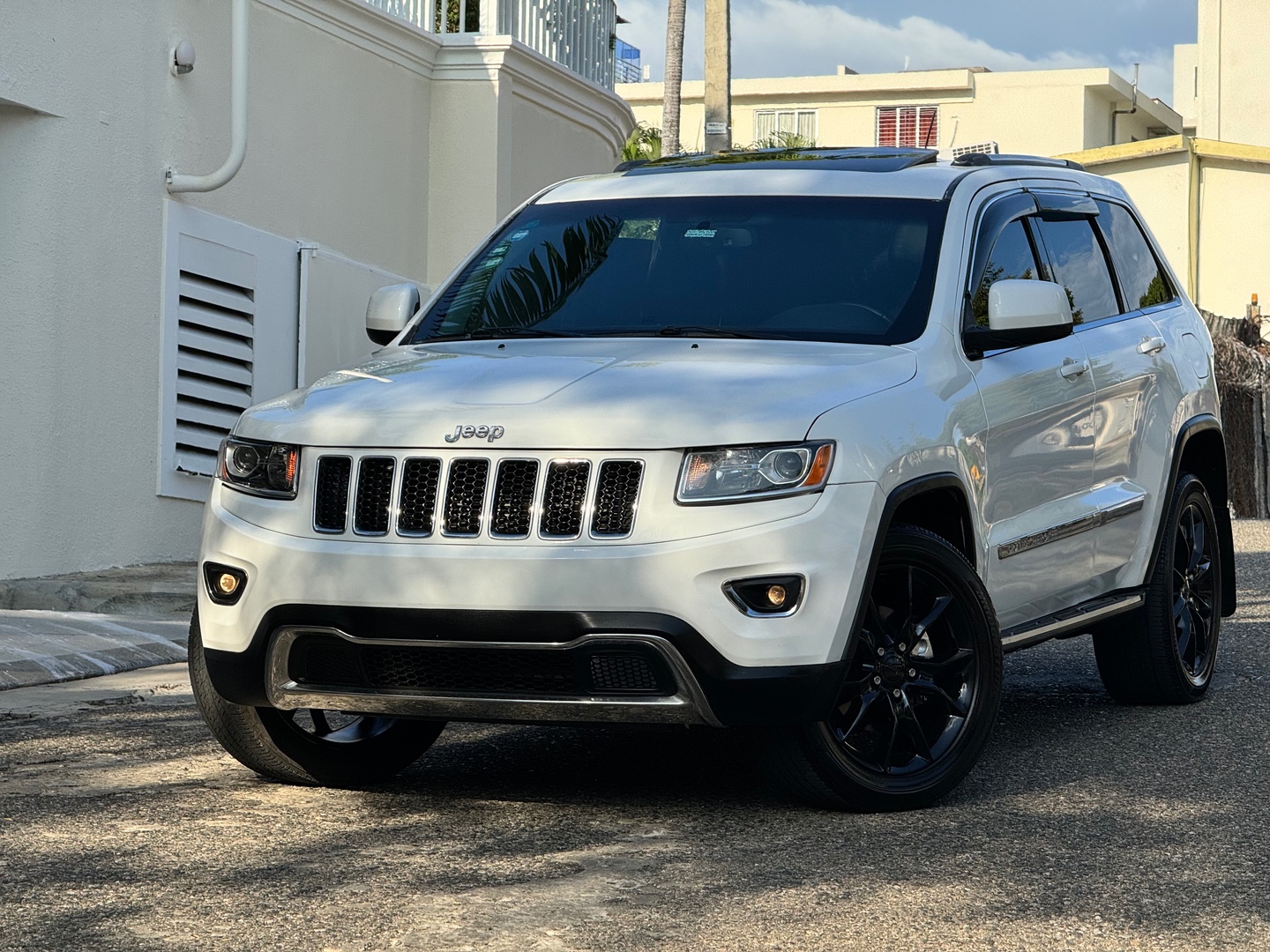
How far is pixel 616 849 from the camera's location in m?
4.80

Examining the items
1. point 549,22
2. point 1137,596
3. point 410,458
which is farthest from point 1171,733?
point 549,22

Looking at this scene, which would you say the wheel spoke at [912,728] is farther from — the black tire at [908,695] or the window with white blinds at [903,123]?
the window with white blinds at [903,123]

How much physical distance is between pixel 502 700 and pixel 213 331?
24.6ft

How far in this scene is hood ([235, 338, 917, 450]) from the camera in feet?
16.0

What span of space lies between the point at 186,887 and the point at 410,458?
122 cm

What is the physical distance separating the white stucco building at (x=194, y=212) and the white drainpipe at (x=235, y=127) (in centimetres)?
11

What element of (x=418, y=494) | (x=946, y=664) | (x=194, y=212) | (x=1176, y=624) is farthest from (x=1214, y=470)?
(x=194, y=212)

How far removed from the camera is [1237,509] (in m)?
21.3

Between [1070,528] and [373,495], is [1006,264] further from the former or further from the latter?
[373,495]

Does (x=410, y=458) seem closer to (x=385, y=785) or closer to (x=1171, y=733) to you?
(x=385, y=785)

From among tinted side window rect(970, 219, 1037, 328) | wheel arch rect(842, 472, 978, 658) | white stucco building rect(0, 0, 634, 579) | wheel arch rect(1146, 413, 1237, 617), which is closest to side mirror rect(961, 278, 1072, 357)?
tinted side window rect(970, 219, 1037, 328)

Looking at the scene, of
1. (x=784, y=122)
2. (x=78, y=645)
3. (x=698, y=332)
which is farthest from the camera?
(x=784, y=122)

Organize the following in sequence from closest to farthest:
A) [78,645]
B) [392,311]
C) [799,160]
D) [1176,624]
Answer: [392,311] < [799,160] < [1176,624] < [78,645]

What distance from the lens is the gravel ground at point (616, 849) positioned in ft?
13.4
